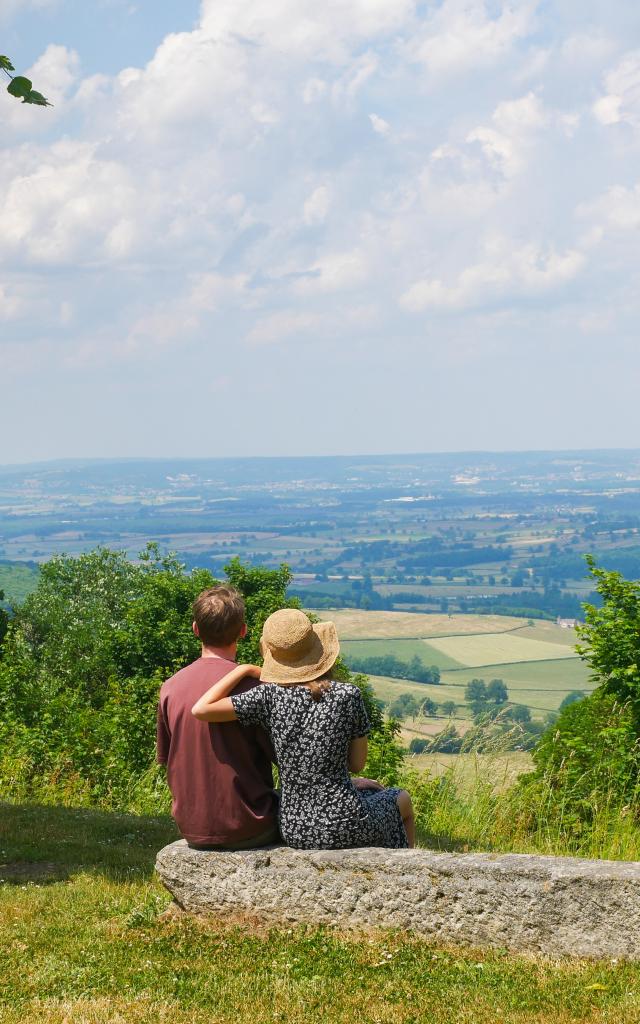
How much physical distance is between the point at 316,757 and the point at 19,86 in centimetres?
507

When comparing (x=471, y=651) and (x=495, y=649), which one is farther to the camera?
(x=495, y=649)

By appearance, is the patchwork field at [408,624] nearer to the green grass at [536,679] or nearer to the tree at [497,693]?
the green grass at [536,679]

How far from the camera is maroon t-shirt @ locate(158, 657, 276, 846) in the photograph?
5.68 m

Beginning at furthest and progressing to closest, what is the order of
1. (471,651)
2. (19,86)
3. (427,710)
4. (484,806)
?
(471,651), (427,710), (484,806), (19,86)

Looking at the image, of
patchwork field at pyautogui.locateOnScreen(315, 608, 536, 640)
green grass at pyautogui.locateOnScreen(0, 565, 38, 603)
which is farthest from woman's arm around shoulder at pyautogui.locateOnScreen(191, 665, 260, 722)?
patchwork field at pyautogui.locateOnScreen(315, 608, 536, 640)

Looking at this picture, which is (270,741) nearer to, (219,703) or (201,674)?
(219,703)

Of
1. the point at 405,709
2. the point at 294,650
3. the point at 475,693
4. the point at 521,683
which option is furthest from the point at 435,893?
the point at 521,683

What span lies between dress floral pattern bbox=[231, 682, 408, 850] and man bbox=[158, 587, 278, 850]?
0.51ft

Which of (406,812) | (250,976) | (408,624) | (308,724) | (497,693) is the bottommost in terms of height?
(408,624)

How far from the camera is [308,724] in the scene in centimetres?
557

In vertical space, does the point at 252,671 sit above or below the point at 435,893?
above

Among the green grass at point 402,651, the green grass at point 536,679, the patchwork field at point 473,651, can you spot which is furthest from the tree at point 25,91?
the green grass at point 402,651

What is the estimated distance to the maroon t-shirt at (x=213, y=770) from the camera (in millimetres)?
5676

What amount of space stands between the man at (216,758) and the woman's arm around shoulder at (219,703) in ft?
0.35
